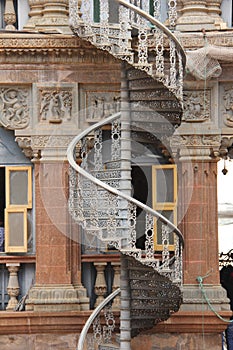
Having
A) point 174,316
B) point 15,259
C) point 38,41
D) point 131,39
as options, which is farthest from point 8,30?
point 174,316

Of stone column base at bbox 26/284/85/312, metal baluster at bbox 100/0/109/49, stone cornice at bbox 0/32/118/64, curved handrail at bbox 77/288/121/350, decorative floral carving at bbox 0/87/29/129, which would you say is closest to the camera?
metal baluster at bbox 100/0/109/49

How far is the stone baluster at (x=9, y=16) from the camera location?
14.2 metres

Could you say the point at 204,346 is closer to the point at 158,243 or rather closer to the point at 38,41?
the point at 158,243

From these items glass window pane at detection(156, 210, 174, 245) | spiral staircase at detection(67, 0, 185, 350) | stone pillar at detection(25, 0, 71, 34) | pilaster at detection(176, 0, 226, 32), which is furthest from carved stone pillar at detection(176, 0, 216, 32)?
glass window pane at detection(156, 210, 174, 245)

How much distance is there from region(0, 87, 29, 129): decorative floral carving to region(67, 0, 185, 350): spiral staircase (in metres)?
0.89

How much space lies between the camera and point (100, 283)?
14305 mm

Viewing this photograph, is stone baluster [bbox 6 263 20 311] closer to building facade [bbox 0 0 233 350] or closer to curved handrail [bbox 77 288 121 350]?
building facade [bbox 0 0 233 350]

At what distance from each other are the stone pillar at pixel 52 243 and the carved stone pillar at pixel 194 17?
1.90m

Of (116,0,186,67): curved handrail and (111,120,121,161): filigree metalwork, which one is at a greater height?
(116,0,186,67): curved handrail

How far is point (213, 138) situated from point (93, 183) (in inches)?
64.5

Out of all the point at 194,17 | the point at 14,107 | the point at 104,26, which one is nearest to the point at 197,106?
the point at 194,17

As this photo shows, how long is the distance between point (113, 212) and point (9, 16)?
2502mm

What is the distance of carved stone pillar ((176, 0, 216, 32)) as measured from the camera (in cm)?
1416

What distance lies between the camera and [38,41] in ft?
45.9
